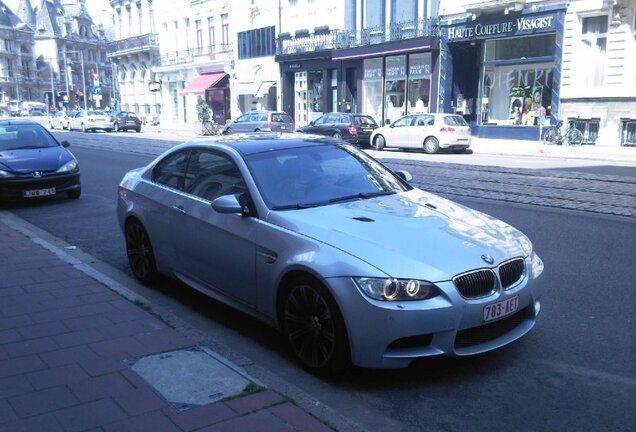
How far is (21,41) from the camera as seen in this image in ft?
376

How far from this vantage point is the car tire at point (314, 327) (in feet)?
12.7

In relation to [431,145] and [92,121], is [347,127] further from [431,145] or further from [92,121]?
[92,121]

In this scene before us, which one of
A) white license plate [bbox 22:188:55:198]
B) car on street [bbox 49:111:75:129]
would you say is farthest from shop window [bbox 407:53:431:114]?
car on street [bbox 49:111:75:129]

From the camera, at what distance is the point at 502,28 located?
1059 inches

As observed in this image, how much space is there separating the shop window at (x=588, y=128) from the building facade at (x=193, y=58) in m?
27.2

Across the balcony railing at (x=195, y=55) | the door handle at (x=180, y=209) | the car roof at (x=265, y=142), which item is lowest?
the door handle at (x=180, y=209)

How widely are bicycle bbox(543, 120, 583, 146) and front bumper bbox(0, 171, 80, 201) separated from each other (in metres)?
19.7

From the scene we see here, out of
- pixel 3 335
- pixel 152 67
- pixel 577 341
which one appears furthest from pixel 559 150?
pixel 152 67

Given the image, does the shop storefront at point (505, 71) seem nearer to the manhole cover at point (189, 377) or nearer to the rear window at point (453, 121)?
the rear window at point (453, 121)

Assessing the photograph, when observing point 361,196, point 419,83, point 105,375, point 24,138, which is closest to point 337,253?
point 361,196

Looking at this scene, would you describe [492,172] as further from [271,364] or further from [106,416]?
[106,416]

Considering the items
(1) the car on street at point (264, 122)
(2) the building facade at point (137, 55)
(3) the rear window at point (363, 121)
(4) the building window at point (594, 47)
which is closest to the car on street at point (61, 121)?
(2) the building facade at point (137, 55)

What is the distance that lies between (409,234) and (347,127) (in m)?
22.0

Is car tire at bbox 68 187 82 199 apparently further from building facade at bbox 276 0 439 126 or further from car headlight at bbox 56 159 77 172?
building facade at bbox 276 0 439 126
